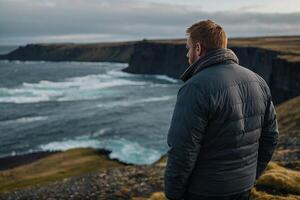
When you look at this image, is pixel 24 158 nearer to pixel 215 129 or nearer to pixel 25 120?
pixel 25 120

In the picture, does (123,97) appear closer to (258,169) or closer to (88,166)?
(88,166)

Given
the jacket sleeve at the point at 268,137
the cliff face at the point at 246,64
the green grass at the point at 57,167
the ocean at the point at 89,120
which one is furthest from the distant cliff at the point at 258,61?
the jacket sleeve at the point at 268,137

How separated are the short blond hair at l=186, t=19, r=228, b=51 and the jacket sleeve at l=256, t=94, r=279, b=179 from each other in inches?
48.3

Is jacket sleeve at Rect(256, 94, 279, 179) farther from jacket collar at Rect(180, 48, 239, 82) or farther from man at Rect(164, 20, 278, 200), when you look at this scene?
jacket collar at Rect(180, 48, 239, 82)

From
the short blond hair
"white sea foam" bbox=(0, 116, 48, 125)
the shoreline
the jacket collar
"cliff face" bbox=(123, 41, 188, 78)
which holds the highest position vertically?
the short blond hair

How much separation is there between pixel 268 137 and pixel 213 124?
4.23 ft

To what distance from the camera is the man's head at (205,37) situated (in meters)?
5.93

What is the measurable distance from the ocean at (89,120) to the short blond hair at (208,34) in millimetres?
42641

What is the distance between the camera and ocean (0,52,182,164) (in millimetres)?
57325

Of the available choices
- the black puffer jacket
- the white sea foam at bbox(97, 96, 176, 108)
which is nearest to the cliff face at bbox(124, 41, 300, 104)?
the white sea foam at bbox(97, 96, 176, 108)

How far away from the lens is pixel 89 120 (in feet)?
243

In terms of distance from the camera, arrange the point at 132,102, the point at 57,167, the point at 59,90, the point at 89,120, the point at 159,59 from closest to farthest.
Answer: the point at 57,167, the point at 89,120, the point at 132,102, the point at 59,90, the point at 159,59

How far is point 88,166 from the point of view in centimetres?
Result: 4912

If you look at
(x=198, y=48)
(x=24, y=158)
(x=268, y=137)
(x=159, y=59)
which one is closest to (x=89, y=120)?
(x=24, y=158)
